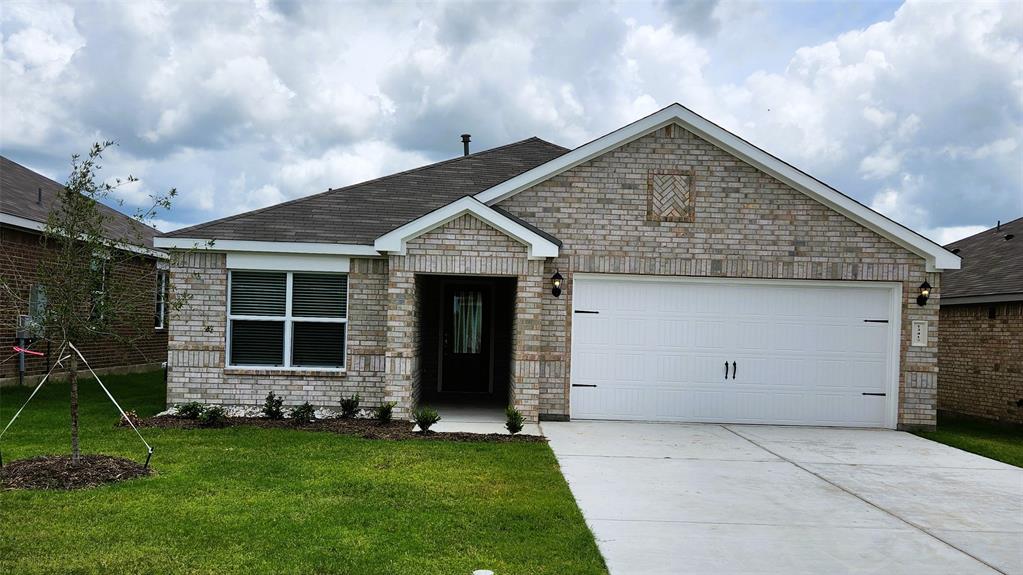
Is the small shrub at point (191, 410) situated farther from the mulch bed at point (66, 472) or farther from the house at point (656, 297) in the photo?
the mulch bed at point (66, 472)

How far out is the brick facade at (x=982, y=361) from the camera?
1424cm

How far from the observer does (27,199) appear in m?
16.5

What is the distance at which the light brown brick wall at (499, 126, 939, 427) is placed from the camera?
12219 millimetres

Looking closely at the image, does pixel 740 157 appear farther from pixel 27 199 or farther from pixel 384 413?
pixel 27 199

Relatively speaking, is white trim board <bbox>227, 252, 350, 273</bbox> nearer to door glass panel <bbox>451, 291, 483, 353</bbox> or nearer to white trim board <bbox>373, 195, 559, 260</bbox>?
white trim board <bbox>373, 195, 559, 260</bbox>

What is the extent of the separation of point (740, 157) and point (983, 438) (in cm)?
602

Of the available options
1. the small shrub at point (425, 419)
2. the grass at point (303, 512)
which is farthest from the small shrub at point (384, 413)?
the grass at point (303, 512)

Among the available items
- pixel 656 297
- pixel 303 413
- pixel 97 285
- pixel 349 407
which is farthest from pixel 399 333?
pixel 97 285

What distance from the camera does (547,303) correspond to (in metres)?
12.1

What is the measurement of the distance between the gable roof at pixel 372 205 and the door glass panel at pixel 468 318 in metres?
2.30

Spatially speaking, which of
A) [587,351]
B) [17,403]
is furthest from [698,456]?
[17,403]

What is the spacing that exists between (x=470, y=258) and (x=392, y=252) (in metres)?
1.18

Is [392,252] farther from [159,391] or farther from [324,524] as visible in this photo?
[159,391]

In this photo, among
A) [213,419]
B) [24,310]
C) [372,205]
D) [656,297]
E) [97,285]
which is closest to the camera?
[97,285]
